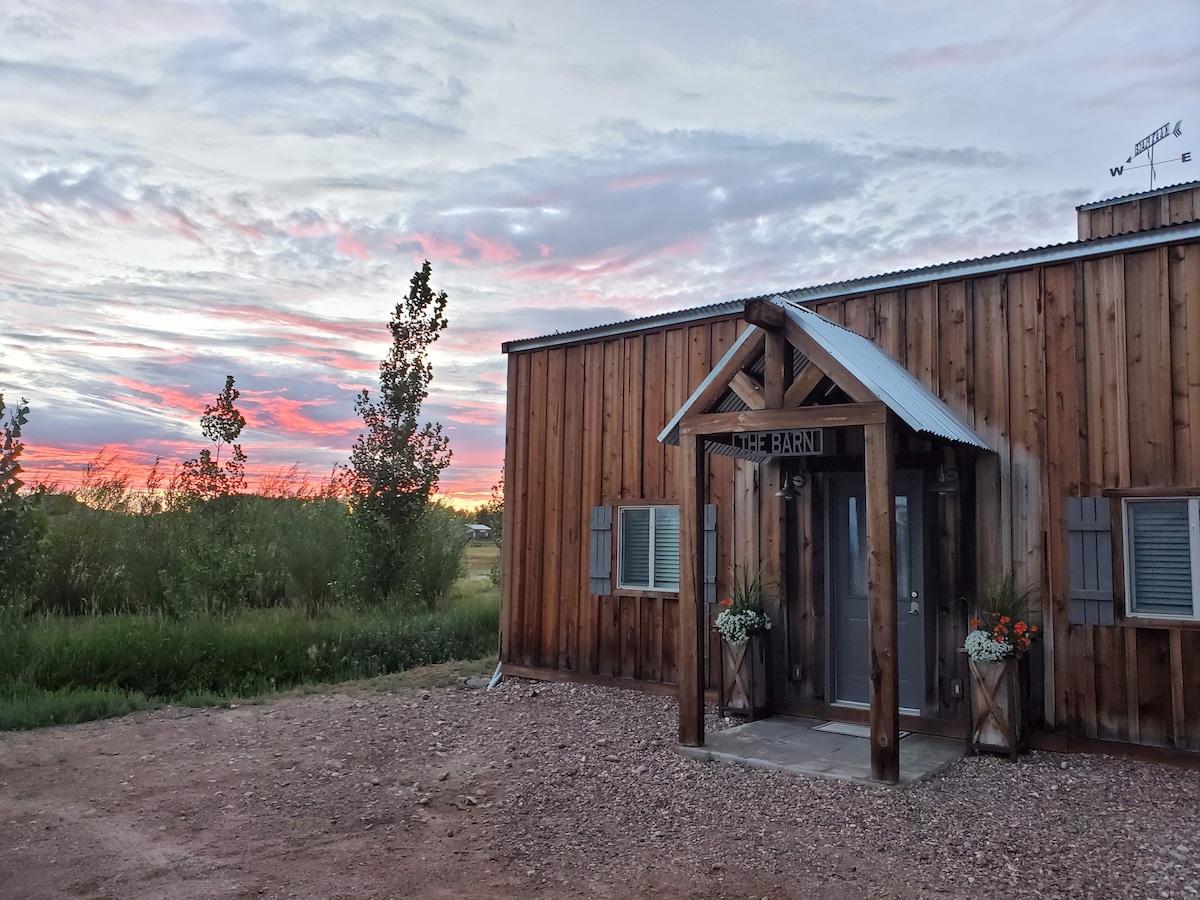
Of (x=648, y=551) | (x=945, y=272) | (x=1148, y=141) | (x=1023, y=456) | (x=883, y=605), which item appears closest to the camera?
(x=883, y=605)

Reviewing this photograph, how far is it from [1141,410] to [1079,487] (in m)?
0.68

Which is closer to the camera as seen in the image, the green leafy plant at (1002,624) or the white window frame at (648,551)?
the green leafy plant at (1002,624)

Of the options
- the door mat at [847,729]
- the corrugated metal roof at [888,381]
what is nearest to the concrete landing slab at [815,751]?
the door mat at [847,729]

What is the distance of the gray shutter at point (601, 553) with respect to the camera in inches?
337

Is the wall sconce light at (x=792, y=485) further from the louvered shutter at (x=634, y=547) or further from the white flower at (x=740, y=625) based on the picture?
the louvered shutter at (x=634, y=547)

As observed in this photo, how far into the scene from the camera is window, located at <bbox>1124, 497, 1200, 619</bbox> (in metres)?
5.67

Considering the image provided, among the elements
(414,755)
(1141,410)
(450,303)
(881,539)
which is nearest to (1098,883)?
(881,539)

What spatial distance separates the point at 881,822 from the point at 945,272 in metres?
4.36

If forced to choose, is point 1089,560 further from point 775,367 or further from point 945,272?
point 775,367

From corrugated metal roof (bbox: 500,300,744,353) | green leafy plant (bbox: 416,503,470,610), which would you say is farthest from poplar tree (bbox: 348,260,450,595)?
corrugated metal roof (bbox: 500,300,744,353)

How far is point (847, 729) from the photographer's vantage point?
21.9 ft

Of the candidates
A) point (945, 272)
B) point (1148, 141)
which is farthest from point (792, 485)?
point (1148, 141)

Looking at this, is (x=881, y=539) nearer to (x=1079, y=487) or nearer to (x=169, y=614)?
(x=1079, y=487)

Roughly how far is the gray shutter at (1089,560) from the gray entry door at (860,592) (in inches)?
42.1
